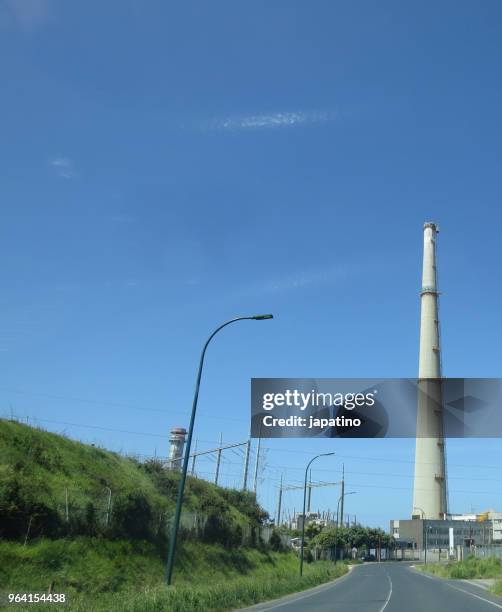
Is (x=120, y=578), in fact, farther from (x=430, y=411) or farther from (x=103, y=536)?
(x=430, y=411)

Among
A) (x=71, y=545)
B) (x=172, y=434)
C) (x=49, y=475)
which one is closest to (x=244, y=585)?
(x=71, y=545)

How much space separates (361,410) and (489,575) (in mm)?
26273

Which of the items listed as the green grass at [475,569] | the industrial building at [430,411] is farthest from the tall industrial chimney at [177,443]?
the industrial building at [430,411]

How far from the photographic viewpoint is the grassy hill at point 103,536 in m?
20.8

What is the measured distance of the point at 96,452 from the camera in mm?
35656

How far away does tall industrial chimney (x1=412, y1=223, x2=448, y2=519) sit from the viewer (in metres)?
86.4

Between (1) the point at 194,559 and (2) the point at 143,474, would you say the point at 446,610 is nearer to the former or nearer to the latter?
(1) the point at 194,559

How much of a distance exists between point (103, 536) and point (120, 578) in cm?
240

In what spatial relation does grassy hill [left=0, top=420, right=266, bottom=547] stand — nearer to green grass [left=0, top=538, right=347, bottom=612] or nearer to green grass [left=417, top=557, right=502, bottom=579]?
green grass [left=0, top=538, right=347, bottom=612]

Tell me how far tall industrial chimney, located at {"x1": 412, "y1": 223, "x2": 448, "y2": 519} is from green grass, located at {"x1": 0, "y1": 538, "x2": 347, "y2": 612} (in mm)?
54959

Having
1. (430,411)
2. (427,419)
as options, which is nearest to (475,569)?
(430,411)

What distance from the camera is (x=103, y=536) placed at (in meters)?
27.8

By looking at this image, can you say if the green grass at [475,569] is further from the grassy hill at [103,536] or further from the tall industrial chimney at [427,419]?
the tall industrial chimney at [427,419]

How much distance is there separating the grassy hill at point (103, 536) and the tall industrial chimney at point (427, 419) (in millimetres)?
49419
